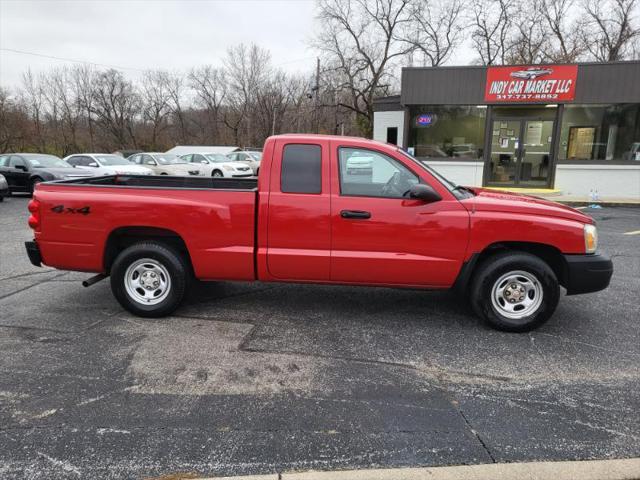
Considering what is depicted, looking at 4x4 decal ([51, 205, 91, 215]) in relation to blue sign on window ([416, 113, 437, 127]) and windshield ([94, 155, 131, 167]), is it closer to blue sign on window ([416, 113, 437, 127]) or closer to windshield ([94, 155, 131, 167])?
blue sign on window ([416, 113, 437, 127])

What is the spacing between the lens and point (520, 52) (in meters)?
38.8

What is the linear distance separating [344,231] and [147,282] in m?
2.16

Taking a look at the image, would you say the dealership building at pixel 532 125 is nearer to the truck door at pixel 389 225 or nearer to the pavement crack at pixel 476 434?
the truck door at pixel 389 225

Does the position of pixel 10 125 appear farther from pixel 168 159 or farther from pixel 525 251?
pixel 525 251

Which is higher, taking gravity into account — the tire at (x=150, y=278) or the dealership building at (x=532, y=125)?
the dealership building at (x=532, y=125)

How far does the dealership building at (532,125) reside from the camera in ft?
51.0

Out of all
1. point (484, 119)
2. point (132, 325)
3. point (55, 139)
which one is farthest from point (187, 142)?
point (132, 325)

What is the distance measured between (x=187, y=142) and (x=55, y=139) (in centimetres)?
1554

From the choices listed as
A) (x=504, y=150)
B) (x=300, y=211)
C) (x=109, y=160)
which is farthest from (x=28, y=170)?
(x=504, y=150)

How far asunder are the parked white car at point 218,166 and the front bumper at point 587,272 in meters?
20.9

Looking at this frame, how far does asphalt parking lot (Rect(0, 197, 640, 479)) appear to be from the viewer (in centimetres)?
267

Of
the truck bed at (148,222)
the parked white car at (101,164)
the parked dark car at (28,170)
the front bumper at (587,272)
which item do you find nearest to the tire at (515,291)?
the front bumper at (587,272)

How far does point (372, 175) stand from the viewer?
4.41 metres

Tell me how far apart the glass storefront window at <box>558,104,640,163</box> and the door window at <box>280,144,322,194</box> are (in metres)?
15.1
